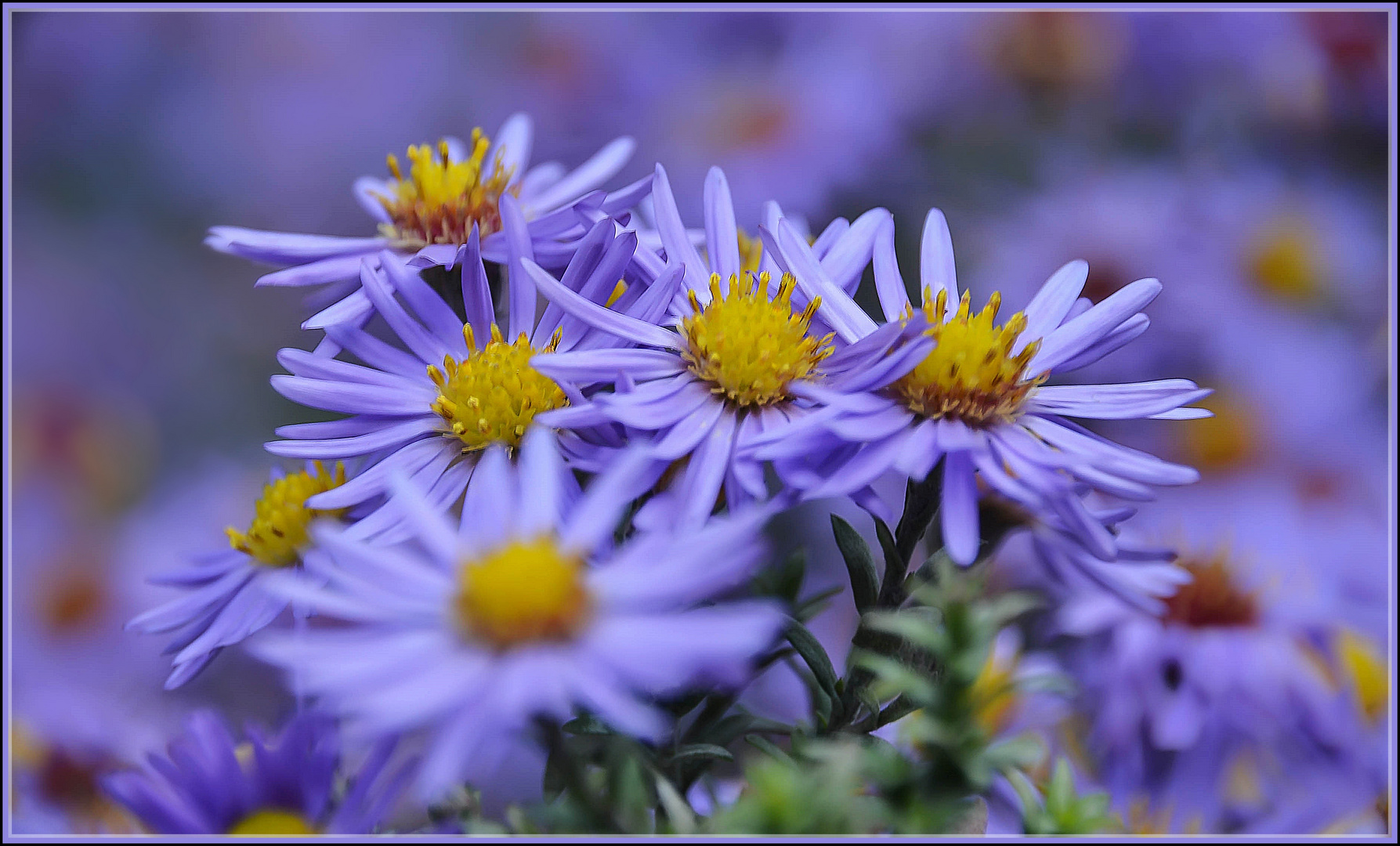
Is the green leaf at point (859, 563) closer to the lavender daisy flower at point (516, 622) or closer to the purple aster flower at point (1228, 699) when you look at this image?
the lavender daisy flower at point (516, 622)

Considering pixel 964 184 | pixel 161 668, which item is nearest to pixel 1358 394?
pixel 964 184

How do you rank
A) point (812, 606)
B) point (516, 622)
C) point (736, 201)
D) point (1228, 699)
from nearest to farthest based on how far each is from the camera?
1. point (516, 622)
2. point (812, 606)
3. point (1228, 699)
4. point (736, 201)

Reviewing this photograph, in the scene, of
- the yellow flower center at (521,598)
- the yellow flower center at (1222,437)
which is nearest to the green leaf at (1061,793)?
the yellow flower center at (521,598)

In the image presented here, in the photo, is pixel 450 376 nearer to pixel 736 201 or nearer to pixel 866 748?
pixel 866 748

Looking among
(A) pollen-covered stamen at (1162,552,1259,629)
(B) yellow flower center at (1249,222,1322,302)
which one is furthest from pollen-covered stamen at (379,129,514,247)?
(B) yellow flower center at (1249,222,1322,302)

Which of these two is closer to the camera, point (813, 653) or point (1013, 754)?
point (1013, 754)

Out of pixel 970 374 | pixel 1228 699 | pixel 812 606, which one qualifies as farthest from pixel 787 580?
pixel 1228 699

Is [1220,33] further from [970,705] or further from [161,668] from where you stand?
[161,668]
